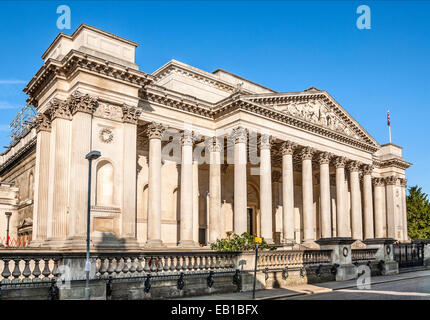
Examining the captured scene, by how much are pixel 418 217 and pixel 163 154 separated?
1910 inches

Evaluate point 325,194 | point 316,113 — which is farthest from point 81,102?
point 325,194

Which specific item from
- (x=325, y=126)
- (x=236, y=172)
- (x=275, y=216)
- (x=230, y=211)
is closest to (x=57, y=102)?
(x=236, y=172)

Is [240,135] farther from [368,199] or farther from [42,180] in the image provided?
[368,199]

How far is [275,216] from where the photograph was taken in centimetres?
4956

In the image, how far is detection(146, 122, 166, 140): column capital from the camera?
107 ft

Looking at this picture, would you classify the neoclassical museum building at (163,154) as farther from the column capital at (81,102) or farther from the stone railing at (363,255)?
the stone railing at (363,255)

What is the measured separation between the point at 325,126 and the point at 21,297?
33.8 metres

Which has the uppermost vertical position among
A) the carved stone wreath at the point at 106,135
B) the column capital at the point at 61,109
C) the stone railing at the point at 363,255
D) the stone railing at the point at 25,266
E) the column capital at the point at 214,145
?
the column capital at the point at 61,109

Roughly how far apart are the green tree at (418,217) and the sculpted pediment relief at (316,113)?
2920cm

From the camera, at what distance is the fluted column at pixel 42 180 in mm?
27953

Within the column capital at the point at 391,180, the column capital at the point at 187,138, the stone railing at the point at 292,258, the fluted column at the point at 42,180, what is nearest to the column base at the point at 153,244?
the fluted column at the point at 42,180

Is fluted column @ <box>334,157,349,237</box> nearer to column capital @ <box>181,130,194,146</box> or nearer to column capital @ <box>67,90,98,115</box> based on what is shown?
column capital @ <box>181,130,194,146</box>

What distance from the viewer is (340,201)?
4378 centimetres
